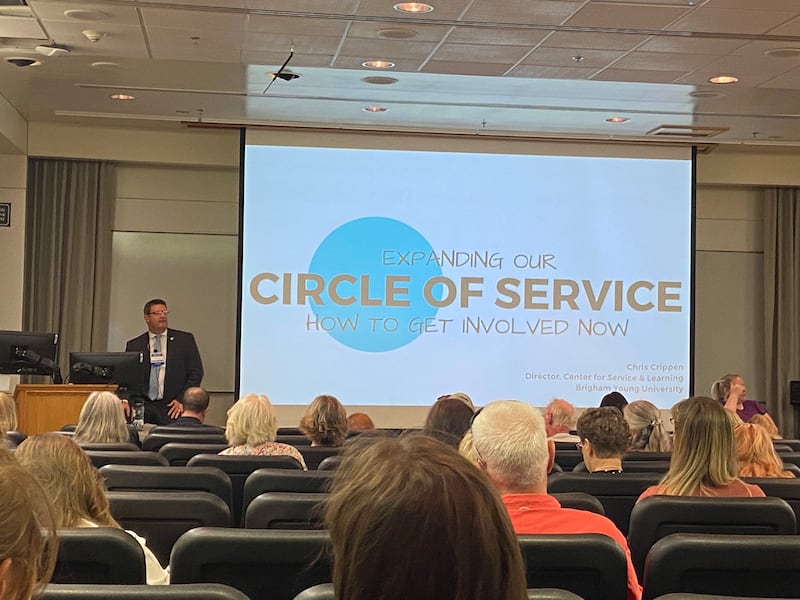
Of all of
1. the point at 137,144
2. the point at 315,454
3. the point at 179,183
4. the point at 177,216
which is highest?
the point at 137,144

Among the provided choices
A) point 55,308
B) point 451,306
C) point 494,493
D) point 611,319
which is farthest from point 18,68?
point 494,493

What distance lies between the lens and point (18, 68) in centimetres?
827

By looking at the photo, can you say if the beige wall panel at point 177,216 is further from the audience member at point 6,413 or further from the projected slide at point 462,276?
the audience member at point 6,413

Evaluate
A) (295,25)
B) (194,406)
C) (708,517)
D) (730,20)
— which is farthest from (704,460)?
(295,25)

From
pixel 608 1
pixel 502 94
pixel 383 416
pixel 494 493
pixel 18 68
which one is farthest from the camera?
pixel 383 416

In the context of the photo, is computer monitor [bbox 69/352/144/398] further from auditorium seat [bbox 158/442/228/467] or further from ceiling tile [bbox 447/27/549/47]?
ceiling tile [bbox 447/27/549/47]

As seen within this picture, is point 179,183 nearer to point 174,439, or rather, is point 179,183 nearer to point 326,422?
point 174,439

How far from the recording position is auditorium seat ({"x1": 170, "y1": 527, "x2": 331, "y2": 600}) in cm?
215

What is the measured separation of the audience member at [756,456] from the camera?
14.1ft

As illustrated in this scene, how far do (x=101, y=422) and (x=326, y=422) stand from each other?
3.75 ft

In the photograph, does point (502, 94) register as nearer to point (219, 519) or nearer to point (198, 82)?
point (198, 82)

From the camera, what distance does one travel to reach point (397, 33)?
7.07 metres

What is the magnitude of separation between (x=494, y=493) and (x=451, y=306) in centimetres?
922

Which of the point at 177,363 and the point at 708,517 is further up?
the point at 177,363
